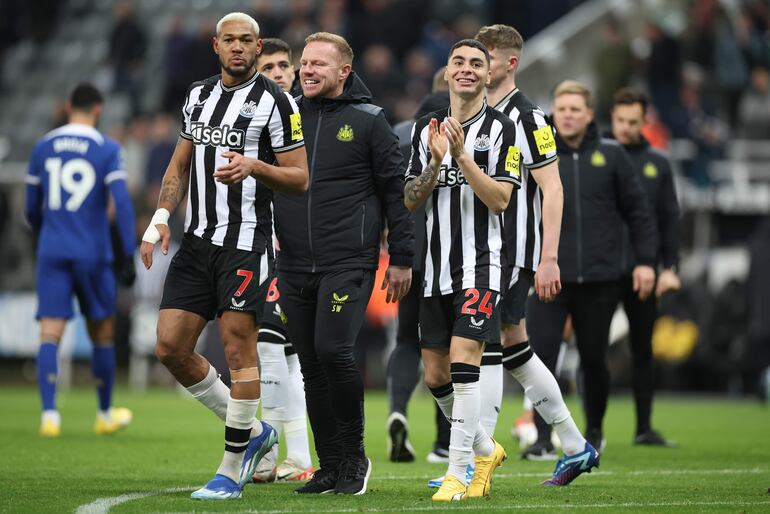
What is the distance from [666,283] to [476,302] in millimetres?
3873

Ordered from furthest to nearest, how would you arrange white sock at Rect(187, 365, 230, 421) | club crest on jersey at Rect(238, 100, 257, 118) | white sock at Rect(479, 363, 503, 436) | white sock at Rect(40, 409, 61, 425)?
white sock at Rect(40, 409, 61, 425) → white sock at Rect(479, 363, 503, 436) → white sock at Rect(187, 365, 230, 421) → club crest on jersey at Rect(238, 100, 257, 118)

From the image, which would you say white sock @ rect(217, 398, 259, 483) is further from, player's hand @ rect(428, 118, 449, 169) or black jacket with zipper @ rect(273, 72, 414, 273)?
player's hand @ rect(428, 118, 449, 169)

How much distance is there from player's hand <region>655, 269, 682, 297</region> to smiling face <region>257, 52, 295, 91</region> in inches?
138

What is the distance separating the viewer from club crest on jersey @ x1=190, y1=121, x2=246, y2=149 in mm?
6543

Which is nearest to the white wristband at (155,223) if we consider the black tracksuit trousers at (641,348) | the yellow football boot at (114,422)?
the yellow football boot at (114,422)

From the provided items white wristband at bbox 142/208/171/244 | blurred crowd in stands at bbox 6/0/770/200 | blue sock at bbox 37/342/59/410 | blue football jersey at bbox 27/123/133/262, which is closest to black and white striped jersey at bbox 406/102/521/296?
white wristband at bbox 142/208/171/244

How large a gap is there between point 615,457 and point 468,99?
347 cm

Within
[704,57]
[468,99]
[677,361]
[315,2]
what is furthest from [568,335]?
[315,2]

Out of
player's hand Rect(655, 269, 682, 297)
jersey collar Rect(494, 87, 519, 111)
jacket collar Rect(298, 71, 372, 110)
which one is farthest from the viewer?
player's hand Rect(655, 269, 682, 297)

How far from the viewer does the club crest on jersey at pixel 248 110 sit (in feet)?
21.4

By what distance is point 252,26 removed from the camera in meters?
6.51

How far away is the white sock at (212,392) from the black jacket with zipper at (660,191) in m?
4.30

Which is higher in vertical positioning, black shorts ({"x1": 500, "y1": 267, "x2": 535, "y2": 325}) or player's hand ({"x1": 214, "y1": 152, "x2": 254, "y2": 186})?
player's hand ({"x1": 214, "y1": 152, "x2": 254, "y2": 186})

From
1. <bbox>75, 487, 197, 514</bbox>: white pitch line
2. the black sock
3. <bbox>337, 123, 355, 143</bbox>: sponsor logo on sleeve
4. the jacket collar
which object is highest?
the jacket collar
